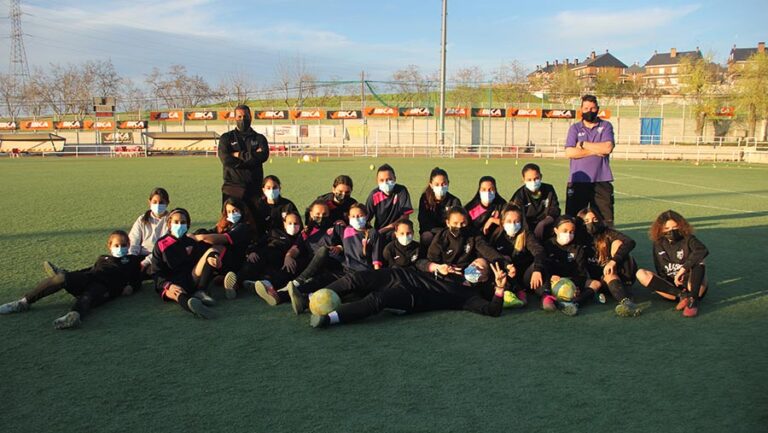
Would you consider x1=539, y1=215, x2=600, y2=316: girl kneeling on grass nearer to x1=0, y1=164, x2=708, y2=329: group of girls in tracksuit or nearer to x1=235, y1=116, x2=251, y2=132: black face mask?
x1=0, y1=164, x2=708, y2=329: group of girls in tracksuit

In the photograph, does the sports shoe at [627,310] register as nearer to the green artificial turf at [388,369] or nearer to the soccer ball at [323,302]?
the green artificial turf at [388,369]

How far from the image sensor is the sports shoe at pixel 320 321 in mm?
4828

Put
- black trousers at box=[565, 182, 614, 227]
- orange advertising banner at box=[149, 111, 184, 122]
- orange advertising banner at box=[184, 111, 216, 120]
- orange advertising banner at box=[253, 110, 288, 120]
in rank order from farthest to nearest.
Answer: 1. orange advertising banner at box=[149, 111, 184, 122]
2. orange advertising banner at box=[184, 111, 216, 120]
3. orange advertising banner at box=[253, 110, 288, 120]
4. black trousers at box=[565, 182, 614, 227]

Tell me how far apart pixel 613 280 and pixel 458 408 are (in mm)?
2938

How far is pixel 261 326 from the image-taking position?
4969 mm

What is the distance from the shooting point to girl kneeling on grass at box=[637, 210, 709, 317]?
214 inches

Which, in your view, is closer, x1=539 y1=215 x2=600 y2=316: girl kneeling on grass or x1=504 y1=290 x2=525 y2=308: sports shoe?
x1=504 y1=290 x2=525 y2=308: sports shoe

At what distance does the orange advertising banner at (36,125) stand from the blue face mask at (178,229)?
169 feet

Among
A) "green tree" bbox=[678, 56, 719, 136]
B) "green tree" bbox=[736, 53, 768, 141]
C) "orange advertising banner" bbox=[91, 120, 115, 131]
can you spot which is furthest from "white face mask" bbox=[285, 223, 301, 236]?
"green tree" bbox=[678, 56, 719, 136]

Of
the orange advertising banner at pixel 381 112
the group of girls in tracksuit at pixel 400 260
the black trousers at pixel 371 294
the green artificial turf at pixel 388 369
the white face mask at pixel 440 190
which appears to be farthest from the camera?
the orange advertising banner at pixel 381 112

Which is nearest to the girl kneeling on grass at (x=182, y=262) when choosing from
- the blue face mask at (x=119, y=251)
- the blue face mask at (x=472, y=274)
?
the blue face mask at (x=119, y=251)

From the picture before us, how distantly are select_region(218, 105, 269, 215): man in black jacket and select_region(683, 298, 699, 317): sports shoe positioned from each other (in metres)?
5.17

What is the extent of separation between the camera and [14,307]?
522 centimetres

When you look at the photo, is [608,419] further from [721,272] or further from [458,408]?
[721,272]
